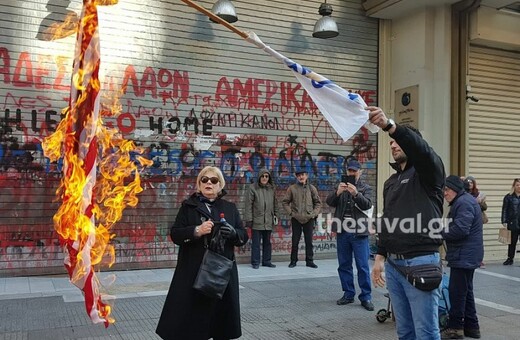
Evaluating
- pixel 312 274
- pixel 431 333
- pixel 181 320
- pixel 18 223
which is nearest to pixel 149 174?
pixel 18 223

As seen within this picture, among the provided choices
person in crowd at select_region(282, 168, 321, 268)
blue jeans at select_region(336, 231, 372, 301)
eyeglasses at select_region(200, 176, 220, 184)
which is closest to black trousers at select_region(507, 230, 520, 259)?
person in crowd at select_region(282, 168, 321, 268)

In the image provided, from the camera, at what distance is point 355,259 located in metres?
6.55

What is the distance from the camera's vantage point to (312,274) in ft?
29.1

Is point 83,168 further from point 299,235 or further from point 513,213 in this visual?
point 513,213

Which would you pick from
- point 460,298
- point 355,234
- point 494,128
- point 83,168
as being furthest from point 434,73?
point 83,168

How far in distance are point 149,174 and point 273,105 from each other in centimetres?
297

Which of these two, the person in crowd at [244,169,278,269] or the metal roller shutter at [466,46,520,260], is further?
the metal roller shutter at [466,46,520,260]

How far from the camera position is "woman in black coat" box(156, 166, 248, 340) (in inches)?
145

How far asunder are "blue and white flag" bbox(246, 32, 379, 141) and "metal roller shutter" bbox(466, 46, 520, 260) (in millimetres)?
7943

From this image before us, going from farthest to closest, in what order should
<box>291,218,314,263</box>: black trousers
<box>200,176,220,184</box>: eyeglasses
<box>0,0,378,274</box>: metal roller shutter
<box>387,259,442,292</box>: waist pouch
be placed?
1. <box>291,218,314,263</box>: black trousers
2. <box>0,0,378,274</box>: metal roller shutter
3. <box>200,176,220,184</box>: eyeglasses
4. <box>387,259,442,292</box>: waist pouch

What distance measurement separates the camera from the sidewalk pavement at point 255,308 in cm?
537

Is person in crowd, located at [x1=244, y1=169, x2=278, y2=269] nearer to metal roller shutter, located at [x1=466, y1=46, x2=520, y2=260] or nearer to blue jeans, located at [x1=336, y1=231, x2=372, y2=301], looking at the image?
blue jeans, located at [x1=336, y1=231, x2=372, y2=301]

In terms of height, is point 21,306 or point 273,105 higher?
point 273,105

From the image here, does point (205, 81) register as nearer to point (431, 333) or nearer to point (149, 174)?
point (149, 174)
